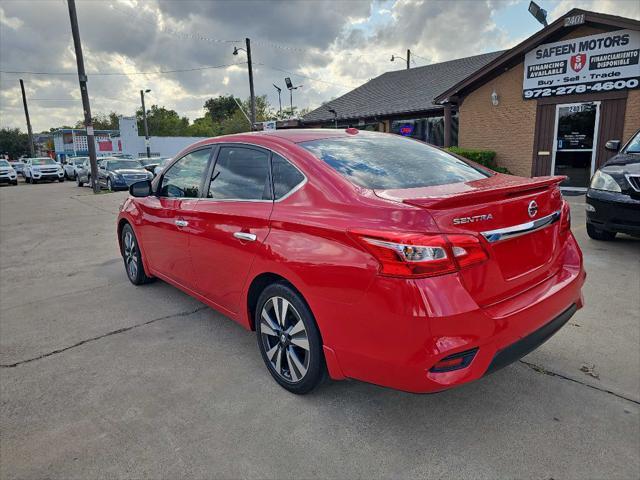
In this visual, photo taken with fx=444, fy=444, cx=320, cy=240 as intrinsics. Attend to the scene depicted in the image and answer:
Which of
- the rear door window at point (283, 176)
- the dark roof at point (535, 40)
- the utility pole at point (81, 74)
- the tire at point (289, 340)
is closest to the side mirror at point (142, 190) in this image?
the rear door window at point (283, 176)

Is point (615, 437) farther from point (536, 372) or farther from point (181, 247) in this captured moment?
point (181, 247)

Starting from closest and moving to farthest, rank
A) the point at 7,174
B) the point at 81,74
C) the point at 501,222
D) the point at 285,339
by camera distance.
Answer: the point at 501,222
the point at 285,339
the point at 81,74
the point at 7,174

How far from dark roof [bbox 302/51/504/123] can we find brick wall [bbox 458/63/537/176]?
3086mm

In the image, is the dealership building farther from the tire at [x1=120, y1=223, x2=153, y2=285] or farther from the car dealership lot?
the tire at [x1=120, y1=223, x2=153, y2=285]

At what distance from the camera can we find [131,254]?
5.02m

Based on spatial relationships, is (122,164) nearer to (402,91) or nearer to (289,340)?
(402,91)

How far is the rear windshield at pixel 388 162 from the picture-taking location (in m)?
2.61

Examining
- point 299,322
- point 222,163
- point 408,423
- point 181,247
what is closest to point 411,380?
point 408,423

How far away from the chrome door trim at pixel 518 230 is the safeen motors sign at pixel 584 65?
35.5 ft

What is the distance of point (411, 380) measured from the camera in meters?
2.08

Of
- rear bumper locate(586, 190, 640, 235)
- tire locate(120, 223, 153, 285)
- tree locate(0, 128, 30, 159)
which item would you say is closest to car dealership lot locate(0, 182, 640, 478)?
tire locate(120, 223, 153, 285)

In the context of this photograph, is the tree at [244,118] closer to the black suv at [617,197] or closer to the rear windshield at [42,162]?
the rear windshield at [42,162]

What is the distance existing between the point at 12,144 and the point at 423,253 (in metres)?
81.4

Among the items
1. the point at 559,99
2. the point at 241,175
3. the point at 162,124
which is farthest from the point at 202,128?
the point at 241,175
